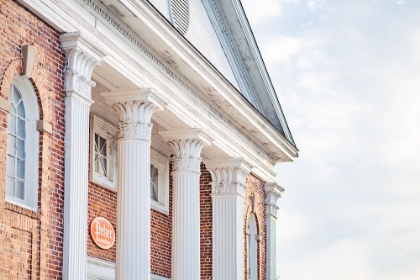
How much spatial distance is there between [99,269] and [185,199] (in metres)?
2.42

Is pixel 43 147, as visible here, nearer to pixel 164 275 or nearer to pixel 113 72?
pixel 113 72

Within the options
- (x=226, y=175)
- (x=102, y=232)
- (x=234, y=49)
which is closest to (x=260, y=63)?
(x=234, y=49)

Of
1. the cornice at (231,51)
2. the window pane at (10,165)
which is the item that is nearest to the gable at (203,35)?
the cornice at (231,51)

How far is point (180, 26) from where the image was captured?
72.7ft

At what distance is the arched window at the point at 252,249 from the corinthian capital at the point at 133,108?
9249 mm

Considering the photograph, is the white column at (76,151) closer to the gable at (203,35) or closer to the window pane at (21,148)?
the window pane at (21,148)

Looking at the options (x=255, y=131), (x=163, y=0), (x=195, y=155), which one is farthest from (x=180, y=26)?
(x=255, y=131)

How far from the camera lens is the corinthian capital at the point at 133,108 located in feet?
64.4

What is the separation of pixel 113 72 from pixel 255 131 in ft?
27.9

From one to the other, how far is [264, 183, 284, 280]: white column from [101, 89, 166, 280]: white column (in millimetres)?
9826

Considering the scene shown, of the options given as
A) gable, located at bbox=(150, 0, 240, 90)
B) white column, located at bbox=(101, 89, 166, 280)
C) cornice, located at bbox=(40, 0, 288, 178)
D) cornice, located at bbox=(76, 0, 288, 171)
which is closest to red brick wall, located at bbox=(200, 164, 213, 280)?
cornice, located at bbox=(40, 0, 288, 178)

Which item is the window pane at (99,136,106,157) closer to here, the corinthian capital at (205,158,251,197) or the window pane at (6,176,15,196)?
the corinthian capital at (205,158,251,197)

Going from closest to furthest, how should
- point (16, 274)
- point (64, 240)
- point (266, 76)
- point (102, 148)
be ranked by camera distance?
point (16, 274)
point (64, 240)
point (102, 148)
point (266, 76)

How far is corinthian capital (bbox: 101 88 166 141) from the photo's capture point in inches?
773
